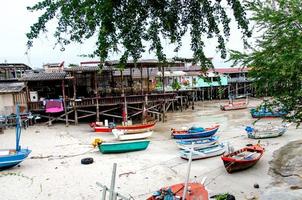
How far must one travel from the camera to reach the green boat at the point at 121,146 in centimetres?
1967

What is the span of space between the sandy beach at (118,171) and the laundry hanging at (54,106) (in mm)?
4854

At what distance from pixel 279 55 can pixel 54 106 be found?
85.0 ft

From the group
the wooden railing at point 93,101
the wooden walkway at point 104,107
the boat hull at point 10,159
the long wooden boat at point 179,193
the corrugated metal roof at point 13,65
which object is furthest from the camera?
the corrugated metal roof at point 13,65

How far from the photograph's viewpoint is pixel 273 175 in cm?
1506

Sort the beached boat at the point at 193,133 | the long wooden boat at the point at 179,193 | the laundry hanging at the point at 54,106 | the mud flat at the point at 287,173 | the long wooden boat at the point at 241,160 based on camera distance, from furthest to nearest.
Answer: the laundry hanging at the point at 54,106 < the beached boat at the point at 193,133 < the long wooden boat at the point at 241,160 < the mud flat at the point at 287,173 < the long wooden boat at the point at 179,193

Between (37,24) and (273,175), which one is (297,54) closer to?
(37,24)

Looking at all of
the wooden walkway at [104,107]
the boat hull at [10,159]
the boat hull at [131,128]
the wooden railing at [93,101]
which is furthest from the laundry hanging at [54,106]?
the boat hull at [10,159]

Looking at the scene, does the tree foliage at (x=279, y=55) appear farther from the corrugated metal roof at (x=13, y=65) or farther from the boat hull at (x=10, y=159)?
the corrugated metal roof at (x=13, y=65)

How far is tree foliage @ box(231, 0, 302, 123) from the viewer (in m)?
7.14

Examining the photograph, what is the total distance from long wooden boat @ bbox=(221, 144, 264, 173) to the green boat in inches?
253

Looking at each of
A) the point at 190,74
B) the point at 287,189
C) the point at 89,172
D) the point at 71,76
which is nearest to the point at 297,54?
the point at 287,189

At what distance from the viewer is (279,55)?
7426mm

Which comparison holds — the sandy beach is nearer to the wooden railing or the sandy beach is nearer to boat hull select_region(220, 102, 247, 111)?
the wooden railing

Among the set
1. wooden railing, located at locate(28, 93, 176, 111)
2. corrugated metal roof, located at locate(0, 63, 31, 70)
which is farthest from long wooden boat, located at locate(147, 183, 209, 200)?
corrugated metal roof, located at locate(0, 63, 31, 70)
